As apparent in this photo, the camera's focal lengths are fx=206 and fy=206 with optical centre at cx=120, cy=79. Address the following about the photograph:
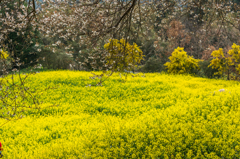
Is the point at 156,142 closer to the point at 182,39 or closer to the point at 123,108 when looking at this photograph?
the point at 123,108

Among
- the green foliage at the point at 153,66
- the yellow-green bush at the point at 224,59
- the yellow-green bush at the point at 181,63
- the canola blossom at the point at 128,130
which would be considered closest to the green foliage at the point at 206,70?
the yellow-green bush at the point at 181,63

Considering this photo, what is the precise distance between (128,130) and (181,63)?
1254 cm

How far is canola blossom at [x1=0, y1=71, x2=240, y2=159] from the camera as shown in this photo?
4.90m

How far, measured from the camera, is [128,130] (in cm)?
598

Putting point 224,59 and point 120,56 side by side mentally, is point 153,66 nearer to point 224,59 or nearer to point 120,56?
point 224,59

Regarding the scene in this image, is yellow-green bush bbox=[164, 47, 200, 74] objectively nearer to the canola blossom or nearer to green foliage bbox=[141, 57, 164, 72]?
green foliage bbox=[141, 57, 164, 72]

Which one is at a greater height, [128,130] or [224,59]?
[224,59]

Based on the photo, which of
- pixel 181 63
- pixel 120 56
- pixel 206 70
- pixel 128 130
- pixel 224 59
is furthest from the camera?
pixel 206 70

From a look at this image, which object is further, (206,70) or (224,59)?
(206,70)

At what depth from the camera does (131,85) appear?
13.4 m

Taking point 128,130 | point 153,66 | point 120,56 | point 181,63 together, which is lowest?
point 128,130

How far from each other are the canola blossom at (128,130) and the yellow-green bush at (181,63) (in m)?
6.55

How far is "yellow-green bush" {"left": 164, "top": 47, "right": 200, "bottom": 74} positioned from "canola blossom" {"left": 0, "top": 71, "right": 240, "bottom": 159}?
6.55 m

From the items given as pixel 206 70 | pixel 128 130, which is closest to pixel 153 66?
pixel 206 70
